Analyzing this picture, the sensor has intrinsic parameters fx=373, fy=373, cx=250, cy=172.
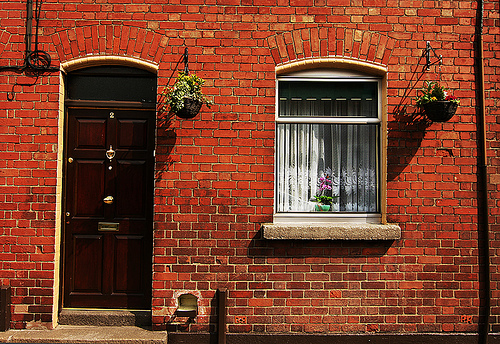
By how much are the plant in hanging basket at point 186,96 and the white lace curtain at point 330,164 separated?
108 centimetres

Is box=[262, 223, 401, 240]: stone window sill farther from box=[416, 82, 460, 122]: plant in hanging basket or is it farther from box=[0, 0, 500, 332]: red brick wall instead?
box=[416, 82, 460, 122]: plant in hanging basket

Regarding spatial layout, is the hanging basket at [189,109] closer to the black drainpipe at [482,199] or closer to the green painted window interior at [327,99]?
the green painted window interior at [327,99]

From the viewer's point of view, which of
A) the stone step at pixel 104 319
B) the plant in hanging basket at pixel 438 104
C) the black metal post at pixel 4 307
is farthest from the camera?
the stone step at pixel 104 319

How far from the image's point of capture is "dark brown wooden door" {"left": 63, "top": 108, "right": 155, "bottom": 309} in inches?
175

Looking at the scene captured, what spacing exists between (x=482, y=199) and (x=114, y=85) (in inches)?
178

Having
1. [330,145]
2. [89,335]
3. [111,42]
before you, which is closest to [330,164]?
[330,145]

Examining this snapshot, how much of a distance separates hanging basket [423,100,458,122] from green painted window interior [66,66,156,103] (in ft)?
10.3

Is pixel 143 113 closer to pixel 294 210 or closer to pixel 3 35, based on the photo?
pixel 3 35

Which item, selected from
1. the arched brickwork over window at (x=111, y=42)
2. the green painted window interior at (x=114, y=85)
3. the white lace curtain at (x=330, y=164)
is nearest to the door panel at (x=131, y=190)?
the green painted window interior at (x=114, y=85)

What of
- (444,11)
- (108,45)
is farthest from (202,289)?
(444,11)

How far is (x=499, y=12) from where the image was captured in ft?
14.3

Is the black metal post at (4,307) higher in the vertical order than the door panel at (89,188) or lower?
lower

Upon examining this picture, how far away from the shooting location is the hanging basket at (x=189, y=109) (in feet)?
12.7

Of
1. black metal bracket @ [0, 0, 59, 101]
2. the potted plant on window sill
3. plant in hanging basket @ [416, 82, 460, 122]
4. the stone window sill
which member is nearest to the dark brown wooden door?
black metal bracket @ [0, 0, 59, 101]
